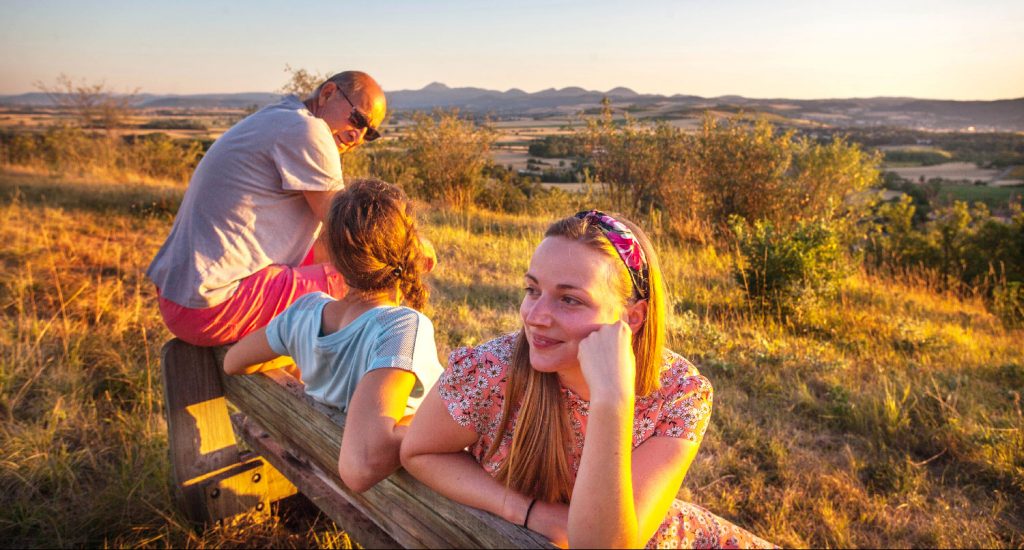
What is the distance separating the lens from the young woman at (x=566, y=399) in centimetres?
131

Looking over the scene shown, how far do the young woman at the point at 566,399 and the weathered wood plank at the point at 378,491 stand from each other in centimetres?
6

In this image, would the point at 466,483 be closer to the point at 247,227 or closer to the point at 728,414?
the point at 247,227

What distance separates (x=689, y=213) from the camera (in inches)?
409

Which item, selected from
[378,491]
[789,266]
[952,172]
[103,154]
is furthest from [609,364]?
[952,172]

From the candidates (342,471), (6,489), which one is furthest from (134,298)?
(342,471)

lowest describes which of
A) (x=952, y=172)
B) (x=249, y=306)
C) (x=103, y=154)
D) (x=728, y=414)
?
(x=952, y=172)

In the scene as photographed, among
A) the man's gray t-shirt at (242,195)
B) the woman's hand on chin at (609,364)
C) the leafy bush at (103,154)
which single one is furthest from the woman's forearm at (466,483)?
the leafy bush at (103,154)

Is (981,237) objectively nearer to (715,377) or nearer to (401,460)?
(715,377)

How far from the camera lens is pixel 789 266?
5.72 m

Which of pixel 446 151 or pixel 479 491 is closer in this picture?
pixel 479 491

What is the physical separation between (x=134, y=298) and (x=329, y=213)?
3.80 metres

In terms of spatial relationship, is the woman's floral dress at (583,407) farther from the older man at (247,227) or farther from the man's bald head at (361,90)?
the man's bald head at (361,90)

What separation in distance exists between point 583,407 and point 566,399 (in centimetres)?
5

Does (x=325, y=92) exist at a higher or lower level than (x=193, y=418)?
higher
